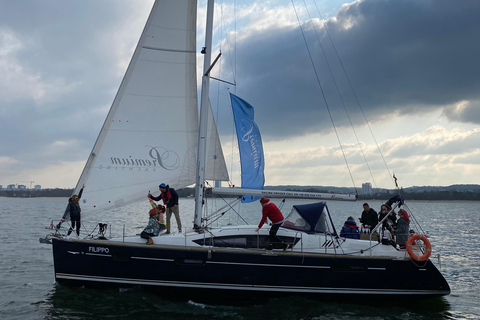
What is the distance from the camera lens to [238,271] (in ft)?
33.4

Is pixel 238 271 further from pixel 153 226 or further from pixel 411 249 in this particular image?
pixel 411 249

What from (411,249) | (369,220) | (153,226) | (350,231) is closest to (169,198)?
(153,226)

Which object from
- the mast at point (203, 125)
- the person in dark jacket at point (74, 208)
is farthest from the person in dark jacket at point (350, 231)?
the person in dark jacket at point (74, 208)

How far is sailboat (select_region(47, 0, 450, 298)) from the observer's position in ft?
33.6

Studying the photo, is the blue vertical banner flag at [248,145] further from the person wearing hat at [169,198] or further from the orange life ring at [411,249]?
the orange life ring at [411,249]

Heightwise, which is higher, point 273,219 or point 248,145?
point 248,145

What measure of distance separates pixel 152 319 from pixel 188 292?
1.22 m

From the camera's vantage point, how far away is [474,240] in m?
26.7

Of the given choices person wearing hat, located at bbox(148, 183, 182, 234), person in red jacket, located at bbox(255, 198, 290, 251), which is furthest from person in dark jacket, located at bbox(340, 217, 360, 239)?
person wearing hat, located at bbox(148, 183, 182, 234)

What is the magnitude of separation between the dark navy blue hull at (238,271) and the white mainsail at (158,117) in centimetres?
176

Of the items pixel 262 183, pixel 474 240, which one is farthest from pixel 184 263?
pixel 474 240

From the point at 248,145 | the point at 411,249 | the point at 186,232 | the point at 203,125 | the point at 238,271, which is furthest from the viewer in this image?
the point at 248,145

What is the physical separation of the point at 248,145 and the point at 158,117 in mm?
2843

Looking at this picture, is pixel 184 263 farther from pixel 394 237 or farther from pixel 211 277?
pixel 394 237
